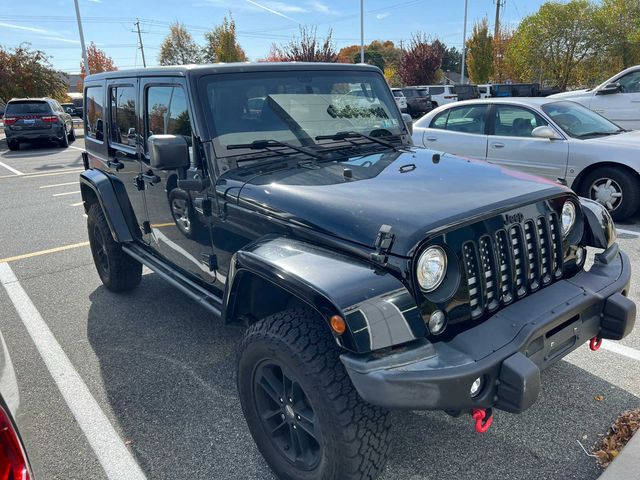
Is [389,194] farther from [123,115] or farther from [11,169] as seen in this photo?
[11,169]

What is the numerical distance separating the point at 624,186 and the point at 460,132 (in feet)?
7.29

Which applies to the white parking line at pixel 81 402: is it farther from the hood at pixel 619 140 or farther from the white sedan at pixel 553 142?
the hood at pixel 619 140

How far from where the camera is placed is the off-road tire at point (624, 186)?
6.13m

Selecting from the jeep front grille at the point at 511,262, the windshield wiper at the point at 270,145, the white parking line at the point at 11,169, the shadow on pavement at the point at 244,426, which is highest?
the windshield wiper at the point at 270,145

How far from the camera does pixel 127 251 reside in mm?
4199

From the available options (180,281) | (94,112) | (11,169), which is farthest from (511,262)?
(11,169)

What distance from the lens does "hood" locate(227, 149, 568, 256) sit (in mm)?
2158

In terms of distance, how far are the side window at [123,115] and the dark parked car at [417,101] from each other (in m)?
19.6

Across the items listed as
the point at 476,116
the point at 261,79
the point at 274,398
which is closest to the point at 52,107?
the point at 476,116

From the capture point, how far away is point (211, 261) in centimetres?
312

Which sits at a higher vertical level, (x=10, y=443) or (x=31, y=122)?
(x=31, y=122)

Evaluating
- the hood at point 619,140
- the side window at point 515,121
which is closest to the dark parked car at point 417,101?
the side window at point 515,121

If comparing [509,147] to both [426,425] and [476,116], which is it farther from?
[426,425]

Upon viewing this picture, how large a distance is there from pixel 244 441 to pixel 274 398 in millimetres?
542
